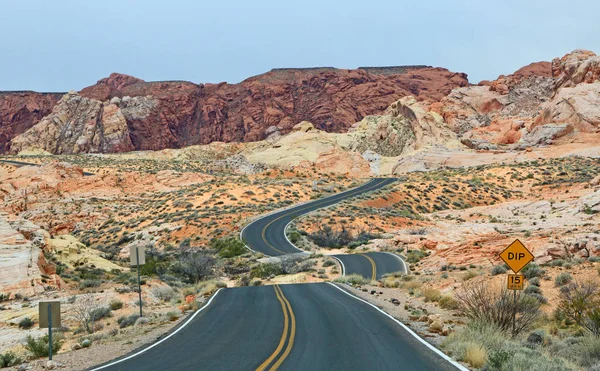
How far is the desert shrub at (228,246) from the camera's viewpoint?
37.7 metres

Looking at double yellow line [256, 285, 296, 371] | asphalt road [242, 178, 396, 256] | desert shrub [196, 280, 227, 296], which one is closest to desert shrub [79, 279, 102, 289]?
desert shrub [196, 280, 227, 296]

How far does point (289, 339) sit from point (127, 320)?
786cm

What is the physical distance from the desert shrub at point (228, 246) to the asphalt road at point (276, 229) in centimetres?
104

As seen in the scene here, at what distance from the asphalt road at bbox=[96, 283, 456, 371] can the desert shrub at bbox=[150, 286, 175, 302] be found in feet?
18.4

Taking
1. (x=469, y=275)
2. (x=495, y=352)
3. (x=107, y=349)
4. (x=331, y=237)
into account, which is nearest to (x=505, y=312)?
(x=495, y=352)

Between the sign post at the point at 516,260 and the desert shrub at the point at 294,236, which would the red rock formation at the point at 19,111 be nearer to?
the desert shrub at the point at 294,236

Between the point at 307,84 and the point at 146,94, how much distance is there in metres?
60.3

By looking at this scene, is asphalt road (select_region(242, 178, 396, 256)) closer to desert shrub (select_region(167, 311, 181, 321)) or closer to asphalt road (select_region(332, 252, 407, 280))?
asphalt road (select_region(332, 252, 407, 280))

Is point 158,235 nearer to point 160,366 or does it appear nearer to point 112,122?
point 160,366

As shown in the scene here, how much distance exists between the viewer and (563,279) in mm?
16297

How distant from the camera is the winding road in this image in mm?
9672

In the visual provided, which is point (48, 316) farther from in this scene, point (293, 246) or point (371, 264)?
point (293, 246)

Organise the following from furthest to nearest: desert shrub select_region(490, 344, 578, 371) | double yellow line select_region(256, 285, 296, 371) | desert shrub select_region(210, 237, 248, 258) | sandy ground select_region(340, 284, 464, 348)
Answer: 1. desert shrub select_region(210, 237, 248, 258)
2. sandy ground select_region(340, 284, 464, 348)
3. double yellow line select_region(256, 285, 296, 371)
4. desert shrub select_region(490, 344, 578, 371)

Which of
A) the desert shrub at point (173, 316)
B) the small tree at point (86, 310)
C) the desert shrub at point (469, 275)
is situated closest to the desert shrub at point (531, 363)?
the desert shrub at point (469, 275)
